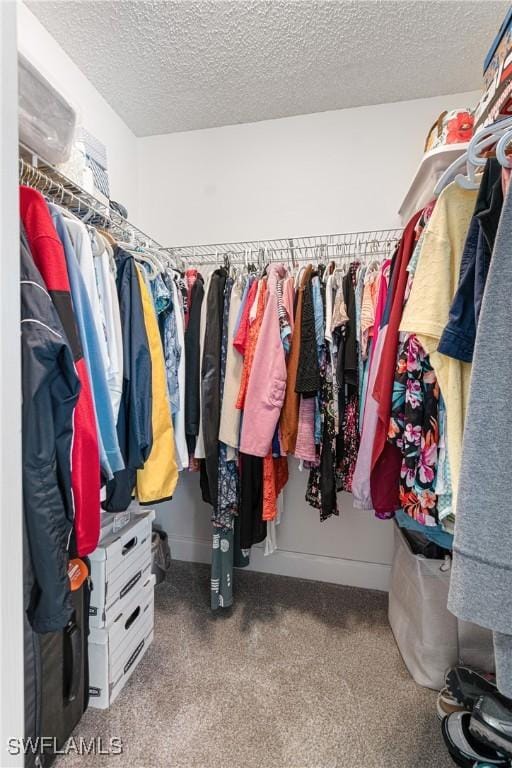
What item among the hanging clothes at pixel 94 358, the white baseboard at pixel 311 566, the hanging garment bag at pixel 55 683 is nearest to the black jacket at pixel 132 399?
the hanging clothes at pixel 94 358

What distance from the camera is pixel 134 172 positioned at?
6.73ft

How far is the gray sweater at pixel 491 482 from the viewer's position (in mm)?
486

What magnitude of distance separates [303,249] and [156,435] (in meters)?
1.30

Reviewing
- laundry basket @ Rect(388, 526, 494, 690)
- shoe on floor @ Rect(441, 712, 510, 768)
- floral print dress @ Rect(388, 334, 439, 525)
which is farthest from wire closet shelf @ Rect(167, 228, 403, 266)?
shoe on floor @ Rect(441, 712, 510, 768)

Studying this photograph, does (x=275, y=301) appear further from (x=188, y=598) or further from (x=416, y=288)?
(x=188, y=598)

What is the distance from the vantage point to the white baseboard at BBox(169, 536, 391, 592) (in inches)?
75.5

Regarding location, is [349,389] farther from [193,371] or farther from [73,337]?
[73,337]

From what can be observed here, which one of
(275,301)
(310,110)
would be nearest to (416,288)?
(275,301)

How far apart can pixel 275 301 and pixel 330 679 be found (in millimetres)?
1518

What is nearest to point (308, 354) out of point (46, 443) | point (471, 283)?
point (471, 283)

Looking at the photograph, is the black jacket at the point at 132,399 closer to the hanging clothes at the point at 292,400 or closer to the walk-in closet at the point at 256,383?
the walk-in closet at the point at 256,383

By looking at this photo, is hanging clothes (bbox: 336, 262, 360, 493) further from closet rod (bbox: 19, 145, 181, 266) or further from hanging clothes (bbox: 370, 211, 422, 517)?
closet rod (bbox: 19, 145, 181, 266)

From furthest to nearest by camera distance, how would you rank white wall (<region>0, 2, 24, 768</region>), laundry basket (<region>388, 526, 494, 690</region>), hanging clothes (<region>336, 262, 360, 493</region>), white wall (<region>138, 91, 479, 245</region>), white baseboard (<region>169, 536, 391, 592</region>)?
1. white baseboard (<region>169, 536, 391, 592</region>)
2. white wall (<region>138, 91, 479, 245</region>)
3. hanging clothes (<region>336, 262, 360, 493</region>)
4. laundry basket (<region>388, 526, 494, 690</region>)
5. white wall (<region>0, 2, 24, 768</region>)

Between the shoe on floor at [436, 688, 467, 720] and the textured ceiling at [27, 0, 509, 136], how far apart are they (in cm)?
251
